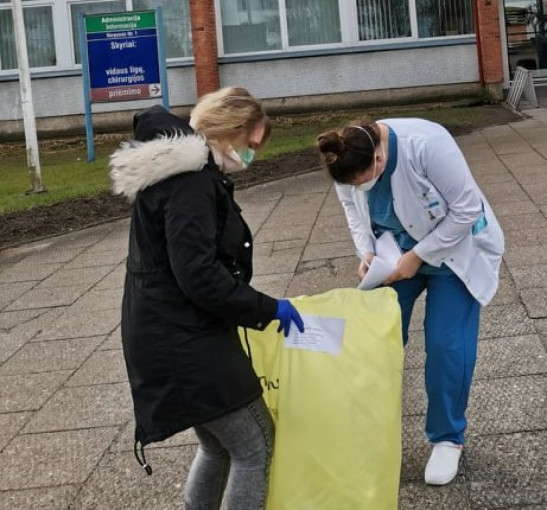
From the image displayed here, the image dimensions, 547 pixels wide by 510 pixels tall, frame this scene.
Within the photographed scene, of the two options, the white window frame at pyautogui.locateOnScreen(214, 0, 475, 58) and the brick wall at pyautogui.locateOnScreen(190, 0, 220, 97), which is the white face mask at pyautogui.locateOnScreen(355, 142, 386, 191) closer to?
the brick wall at pyautogui.locateOnScreen(190, 0, 220, 97)

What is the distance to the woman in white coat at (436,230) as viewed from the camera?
337 centimetres

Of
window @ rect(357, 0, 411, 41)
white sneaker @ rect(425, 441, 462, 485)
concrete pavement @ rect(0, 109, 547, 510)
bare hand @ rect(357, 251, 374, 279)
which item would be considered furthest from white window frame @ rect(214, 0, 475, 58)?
white sneaker @ rect(425, 441, 462, 485)

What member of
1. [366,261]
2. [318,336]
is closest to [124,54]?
[366,261]

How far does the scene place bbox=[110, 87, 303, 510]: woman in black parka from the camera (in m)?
2.54

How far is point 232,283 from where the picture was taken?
2584 mm

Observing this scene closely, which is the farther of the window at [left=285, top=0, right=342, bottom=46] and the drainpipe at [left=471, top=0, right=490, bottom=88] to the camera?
the window at [left=285, top=0, right=342, bottom=46]

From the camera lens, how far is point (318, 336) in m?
2.82

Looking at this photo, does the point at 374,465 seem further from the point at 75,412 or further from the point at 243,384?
the point at 75,412

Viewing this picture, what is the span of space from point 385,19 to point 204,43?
13.5 feet

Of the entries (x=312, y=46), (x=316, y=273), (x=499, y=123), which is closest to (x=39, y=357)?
(x=316, y=273)

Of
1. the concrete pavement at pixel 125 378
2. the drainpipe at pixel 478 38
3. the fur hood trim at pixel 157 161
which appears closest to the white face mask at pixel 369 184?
the fur hood trim at pixel 157 161

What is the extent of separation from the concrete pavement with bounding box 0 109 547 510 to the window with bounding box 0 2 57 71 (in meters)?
11.7

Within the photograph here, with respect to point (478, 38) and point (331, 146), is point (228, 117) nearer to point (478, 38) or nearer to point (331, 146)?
point (331, 146)

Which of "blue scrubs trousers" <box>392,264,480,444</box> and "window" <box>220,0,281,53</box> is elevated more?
"window" <box>220,0,281,53</box>
